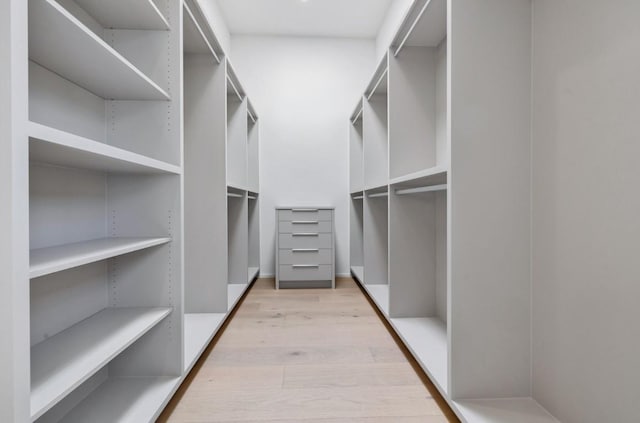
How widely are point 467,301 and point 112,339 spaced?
107 centimetres

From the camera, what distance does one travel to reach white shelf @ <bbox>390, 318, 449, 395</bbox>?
3.99 feet

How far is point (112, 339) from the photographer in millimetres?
982

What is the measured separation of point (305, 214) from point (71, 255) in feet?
6.46

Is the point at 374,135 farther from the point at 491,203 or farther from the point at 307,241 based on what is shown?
the point at 491,203

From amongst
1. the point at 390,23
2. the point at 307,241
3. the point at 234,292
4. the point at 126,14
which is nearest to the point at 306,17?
the point at 390,23

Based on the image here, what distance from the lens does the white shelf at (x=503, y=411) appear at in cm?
98

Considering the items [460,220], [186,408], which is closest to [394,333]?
[460,220]

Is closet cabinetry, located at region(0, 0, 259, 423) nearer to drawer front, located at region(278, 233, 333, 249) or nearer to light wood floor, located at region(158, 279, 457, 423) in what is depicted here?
light wood floor, located at region(158, 279, 457, 423)

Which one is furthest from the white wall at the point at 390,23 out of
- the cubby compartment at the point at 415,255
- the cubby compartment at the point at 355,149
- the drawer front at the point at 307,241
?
the drawer front at the point at 307,241

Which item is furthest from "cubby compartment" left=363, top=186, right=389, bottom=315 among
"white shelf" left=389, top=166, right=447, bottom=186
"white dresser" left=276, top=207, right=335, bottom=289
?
"white shelf" left=389, top=166, right=447, bottom=186

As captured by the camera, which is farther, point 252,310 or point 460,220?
point 252,310

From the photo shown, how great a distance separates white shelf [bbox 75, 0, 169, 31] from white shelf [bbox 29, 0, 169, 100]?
0.21 m

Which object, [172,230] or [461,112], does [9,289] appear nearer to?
[172,230]

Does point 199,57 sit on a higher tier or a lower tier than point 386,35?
lower
